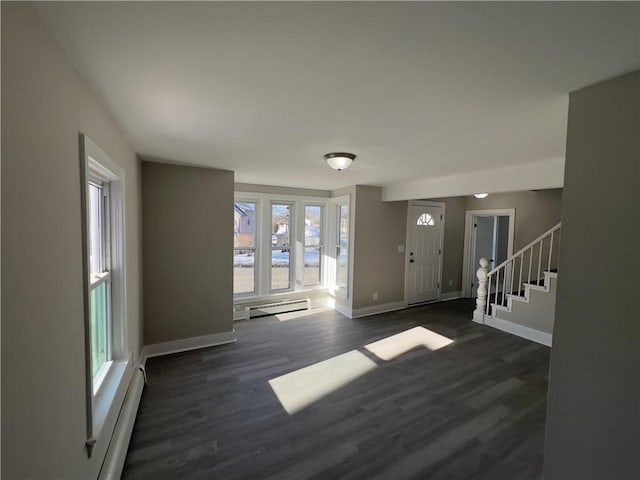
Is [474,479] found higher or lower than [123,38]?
lower

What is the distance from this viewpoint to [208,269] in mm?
3658

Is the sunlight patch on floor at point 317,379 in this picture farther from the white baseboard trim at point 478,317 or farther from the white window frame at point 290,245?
the white baseboard trim at point 478,317

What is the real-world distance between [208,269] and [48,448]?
2.73 metres

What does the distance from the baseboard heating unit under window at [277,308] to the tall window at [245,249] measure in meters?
0.37

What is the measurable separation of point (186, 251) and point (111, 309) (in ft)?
4.43

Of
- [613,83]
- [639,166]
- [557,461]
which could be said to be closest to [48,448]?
[557,461]

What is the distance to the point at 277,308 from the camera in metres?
5.11

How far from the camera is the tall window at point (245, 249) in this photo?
4984 mm

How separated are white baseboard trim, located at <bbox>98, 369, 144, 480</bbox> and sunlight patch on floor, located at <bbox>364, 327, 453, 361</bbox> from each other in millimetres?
2525

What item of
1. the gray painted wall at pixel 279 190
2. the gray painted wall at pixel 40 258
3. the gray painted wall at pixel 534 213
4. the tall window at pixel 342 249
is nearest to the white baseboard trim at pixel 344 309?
the tall window at pixel 342 249

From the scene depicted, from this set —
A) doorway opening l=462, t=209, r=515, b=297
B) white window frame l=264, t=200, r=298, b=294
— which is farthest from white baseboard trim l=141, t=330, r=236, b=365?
doorway opening l=462, t=209, r=515, b=297

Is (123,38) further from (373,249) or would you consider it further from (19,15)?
(373,249)

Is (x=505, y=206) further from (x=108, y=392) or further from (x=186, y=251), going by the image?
(x=108, y=392)

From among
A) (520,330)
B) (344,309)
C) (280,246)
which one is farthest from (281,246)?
(520,330)
